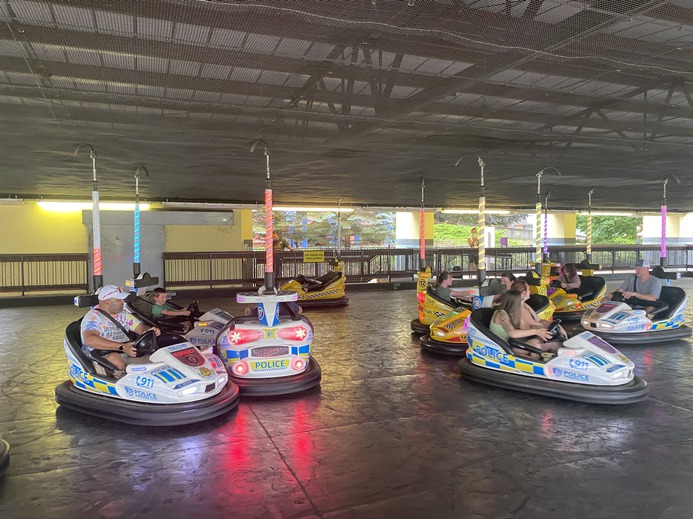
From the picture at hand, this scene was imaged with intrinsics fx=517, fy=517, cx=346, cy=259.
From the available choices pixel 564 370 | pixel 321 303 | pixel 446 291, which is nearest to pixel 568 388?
pixel 564 370

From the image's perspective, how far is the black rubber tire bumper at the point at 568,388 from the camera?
3.52m

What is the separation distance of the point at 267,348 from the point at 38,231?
33.5 ft

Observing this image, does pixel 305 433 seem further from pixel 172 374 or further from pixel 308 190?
pixel 308 190

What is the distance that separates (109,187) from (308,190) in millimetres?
3997

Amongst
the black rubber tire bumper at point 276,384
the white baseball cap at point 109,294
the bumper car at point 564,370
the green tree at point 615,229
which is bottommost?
the black rubber tire bumper at point 276,384

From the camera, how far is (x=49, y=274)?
11016mm

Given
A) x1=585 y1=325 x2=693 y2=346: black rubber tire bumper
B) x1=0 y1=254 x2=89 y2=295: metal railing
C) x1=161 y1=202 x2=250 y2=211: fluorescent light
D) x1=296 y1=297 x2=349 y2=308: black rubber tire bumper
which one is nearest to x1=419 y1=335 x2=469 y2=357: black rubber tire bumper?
x1=585 y1=325 x2=693 y2=346: black rubber tire bumper

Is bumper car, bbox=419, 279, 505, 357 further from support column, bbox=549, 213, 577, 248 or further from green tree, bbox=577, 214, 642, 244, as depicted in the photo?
green tree, bbox=577, 214, 642, 244

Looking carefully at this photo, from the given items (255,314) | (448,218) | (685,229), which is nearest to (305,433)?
(255,314)

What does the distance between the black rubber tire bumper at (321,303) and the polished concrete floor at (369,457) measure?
479cm

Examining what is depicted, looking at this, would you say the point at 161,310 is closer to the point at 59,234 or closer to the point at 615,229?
the point at 59,234

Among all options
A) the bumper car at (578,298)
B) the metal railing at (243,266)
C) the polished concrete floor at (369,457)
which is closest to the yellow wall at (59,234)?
the metal railing at (243,266)

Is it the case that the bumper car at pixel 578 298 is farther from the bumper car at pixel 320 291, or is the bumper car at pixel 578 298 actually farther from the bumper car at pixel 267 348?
the bumper car at pixel 267 348

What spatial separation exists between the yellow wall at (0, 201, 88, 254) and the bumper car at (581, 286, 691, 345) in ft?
36.4
